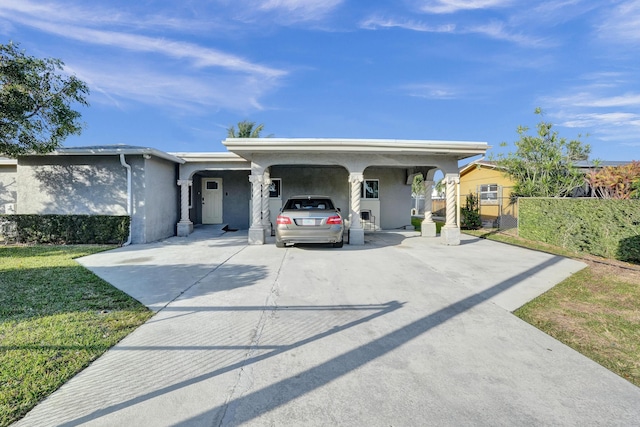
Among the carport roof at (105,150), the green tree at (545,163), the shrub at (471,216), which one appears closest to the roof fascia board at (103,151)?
the carport roof at (105,150)

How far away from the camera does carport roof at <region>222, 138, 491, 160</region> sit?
31.5ft

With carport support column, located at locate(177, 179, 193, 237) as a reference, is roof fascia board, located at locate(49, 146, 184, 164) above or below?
above

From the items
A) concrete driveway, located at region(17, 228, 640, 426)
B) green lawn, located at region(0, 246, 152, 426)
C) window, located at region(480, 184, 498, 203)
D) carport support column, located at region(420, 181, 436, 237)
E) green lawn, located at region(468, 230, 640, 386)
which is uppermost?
window, located at region(480, 184, 498, 203)

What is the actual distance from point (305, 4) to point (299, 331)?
10.1 metres

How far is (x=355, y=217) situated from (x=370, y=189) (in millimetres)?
4929

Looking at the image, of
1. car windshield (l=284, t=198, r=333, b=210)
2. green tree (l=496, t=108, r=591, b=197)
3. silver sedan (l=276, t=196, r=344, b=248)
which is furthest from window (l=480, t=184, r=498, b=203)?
silver sedan (l=276, t=196, r=344, b=248)

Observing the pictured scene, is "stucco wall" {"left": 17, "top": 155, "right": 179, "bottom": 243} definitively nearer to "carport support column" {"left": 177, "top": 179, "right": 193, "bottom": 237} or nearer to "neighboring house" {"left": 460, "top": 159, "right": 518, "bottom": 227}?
"carport support column" {"left": 177, "top": 179, "right": 193, "bottom": 237}

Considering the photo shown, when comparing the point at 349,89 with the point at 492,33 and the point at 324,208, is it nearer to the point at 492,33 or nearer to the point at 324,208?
the point at 492,33

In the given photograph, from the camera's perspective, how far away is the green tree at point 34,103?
7887 millimetres

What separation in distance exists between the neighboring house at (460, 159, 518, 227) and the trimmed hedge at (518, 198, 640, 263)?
647 cm

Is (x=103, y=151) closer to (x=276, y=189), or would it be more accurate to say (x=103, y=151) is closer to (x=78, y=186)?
(x=78, y=186)

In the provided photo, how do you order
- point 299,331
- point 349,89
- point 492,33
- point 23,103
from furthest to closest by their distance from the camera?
point 349,89 → point 492,33 → point 23,103 → point 299,331

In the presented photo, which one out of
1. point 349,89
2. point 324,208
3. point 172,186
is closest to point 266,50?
point 349,89

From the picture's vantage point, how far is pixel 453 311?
4059mm
